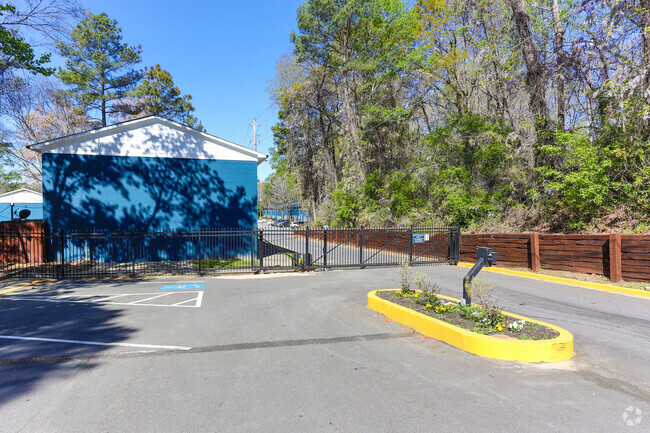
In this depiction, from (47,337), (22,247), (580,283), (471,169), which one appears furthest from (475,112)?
(22,247)

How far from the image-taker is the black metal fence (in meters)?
12.8

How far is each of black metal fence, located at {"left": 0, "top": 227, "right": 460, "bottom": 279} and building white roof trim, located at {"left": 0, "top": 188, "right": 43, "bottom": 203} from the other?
21999 mm

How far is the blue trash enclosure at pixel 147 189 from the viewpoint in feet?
48.5

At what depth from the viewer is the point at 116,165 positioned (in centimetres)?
1546

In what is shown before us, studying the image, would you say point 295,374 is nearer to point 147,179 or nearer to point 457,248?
point 457,248

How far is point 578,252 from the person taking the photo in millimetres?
10859

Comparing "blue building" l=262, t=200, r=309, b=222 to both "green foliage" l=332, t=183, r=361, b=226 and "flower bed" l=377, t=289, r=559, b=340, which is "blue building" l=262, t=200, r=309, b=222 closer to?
"green foliage" l=332, t=183, r=361, b=226

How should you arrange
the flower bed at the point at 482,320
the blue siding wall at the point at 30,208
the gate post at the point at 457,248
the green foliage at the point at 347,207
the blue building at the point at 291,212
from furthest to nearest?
1. the blue building at the point at 291,212
2. the blue siding wall at the point at 30,208
3. the green foliage at the point at 347,207
4. the gate post at the point at 457,248
5. the flower bed at the point at 482,320

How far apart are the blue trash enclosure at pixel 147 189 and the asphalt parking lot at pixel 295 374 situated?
8183 millimetres

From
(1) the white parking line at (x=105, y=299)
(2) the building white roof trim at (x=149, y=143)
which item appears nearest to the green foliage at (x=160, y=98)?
(2) the building white roof trim at (x=149, y=143)

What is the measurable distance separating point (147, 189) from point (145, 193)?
0.70ft

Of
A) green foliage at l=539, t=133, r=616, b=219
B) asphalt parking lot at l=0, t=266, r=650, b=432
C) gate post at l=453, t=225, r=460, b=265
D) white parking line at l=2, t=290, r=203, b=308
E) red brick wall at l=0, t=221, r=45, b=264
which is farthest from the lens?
gate post at l=453, t=225, r=460, b=265

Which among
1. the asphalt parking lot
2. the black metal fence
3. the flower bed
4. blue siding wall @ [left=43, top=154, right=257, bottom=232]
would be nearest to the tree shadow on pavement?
the asphalt parking lot

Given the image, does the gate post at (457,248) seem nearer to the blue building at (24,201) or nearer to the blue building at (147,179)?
the blue building at (147,179)
